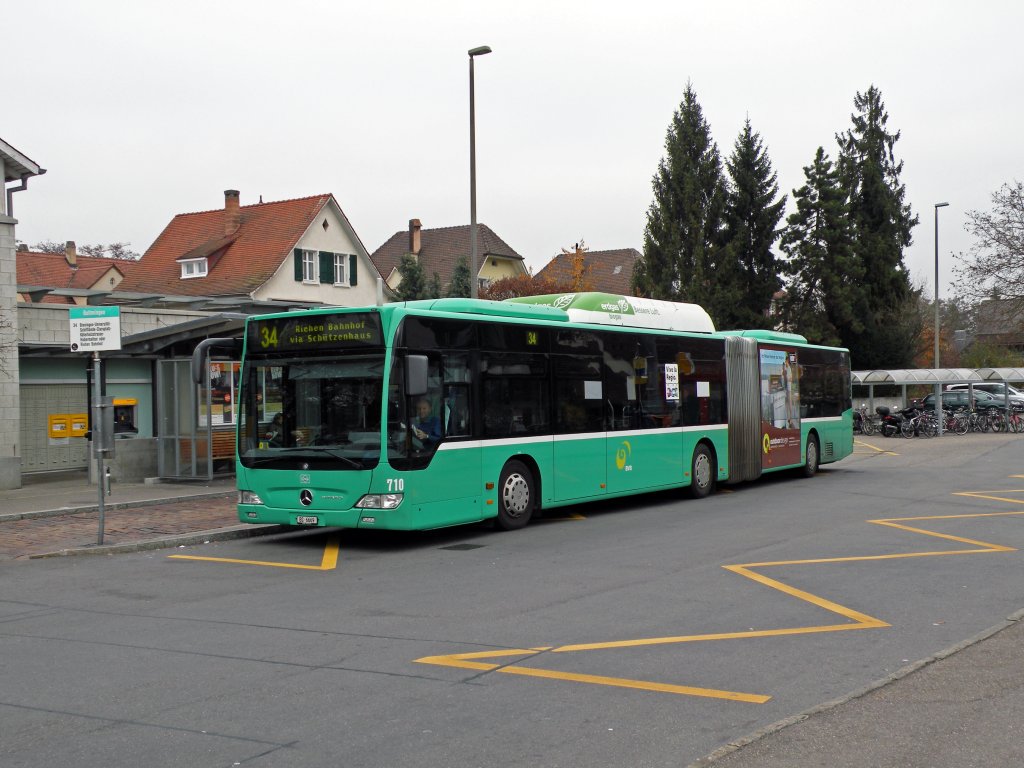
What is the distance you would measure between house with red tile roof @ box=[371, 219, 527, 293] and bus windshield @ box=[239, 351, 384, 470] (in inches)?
2395

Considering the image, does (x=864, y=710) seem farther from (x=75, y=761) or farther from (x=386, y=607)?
(x=386, y=607)

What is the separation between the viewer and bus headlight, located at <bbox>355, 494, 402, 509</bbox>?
41.5 feet

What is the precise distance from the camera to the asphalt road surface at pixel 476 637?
562 cm

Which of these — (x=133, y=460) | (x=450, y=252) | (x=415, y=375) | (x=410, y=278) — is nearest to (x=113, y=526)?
(x=415, y=375)

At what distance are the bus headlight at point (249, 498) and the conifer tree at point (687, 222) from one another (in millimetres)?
40395

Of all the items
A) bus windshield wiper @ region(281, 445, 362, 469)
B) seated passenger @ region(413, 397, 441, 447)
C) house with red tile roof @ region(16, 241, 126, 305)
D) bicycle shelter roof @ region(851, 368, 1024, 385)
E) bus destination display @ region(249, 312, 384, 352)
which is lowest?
bus windshield wiper @ region(281, 445, 362, 469)

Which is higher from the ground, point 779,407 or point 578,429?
point 779,407

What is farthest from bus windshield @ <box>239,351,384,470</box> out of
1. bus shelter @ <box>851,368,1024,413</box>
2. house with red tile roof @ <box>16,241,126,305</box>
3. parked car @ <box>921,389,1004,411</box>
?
house with red tile roof @ <box>16,241,126,305</box>

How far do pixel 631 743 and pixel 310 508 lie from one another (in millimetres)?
8243

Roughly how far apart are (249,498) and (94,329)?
277 centimetres

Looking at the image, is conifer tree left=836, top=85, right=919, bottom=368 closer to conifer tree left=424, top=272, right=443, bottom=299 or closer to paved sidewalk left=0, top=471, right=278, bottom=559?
conifer tree left=424, top=272, right=443, bottom=299

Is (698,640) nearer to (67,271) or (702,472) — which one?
(702,472)

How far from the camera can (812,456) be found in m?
24.0

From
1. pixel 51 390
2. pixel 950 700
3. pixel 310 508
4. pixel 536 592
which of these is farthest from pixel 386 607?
pixel 51 390
